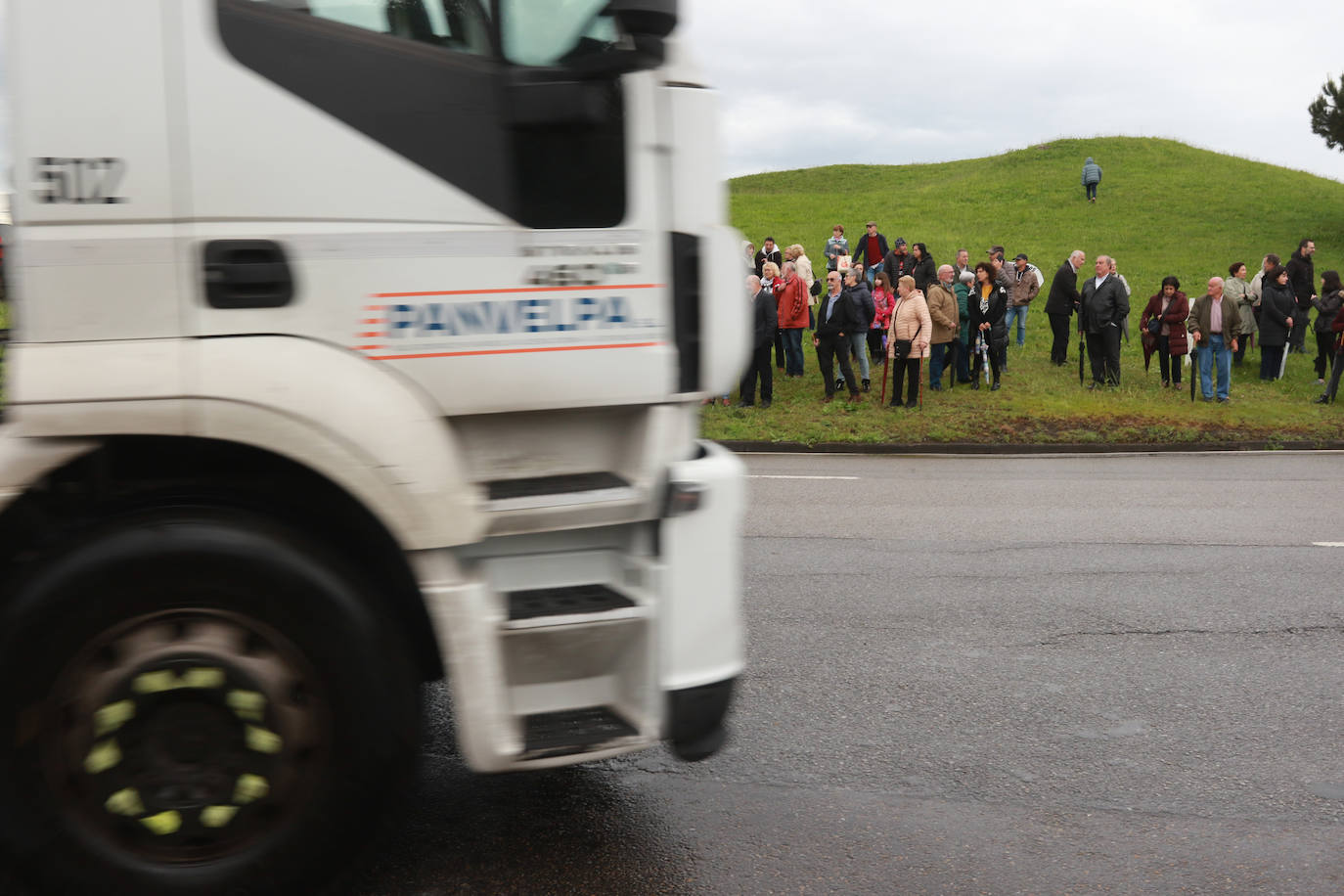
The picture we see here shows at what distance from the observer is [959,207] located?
157ft

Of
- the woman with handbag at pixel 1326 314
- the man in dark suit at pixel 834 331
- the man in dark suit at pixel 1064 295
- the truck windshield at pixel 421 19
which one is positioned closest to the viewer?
the truck windshield at pixel 421 19

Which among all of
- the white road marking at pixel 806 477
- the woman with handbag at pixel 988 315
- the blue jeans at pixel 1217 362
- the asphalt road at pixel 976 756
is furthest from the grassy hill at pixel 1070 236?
the asphalt road at pixel 976 756

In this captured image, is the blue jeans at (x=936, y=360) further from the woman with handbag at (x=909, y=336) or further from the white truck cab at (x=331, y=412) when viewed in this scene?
the white truck cab at (x=331, y=412)

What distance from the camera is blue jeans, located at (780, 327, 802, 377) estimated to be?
720 inches

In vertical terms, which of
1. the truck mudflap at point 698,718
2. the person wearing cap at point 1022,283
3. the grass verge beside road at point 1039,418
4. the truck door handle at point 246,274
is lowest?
the grass verge beside road at point 1039,418

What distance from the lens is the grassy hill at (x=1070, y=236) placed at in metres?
16.2

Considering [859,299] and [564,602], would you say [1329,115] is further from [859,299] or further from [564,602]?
[564,602]

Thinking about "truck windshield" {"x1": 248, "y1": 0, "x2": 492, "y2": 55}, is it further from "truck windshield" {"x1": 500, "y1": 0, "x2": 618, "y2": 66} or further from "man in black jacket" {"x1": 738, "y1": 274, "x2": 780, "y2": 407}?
"man in black jacket" {"x1": 738, "y1": 274, "x2": 780, "y2": 407}

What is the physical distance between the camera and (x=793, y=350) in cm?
1858

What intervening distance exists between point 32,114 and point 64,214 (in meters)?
0.23

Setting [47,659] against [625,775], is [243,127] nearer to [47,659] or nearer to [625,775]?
[47,659]

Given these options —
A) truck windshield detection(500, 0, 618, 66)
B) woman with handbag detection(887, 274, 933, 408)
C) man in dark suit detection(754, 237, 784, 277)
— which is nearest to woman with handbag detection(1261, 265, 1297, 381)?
woman with handbag detection(887, 274, 933, 408)

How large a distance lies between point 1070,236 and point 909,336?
28582 mm

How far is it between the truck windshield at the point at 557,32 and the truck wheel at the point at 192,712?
4.36 feet
